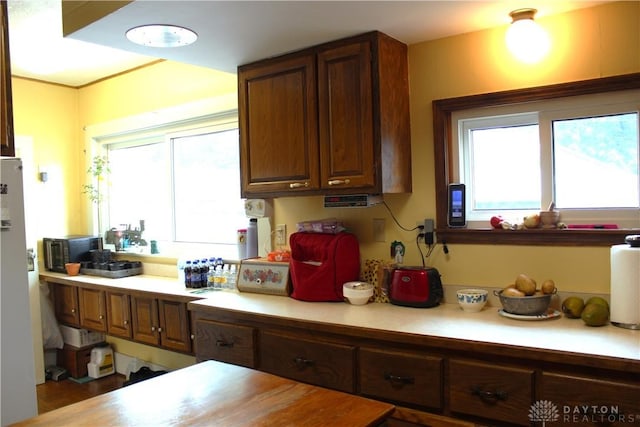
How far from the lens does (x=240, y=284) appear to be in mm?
2938

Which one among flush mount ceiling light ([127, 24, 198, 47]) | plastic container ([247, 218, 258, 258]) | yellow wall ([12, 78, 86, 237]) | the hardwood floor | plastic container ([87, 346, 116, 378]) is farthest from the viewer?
yellow wall ([12, 78, 86, 237])

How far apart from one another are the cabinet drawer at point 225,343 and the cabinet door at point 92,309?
54.2 inches

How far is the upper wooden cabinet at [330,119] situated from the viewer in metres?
2.32

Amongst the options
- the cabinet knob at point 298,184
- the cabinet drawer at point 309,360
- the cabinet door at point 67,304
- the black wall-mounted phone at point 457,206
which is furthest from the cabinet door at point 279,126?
the cabinet door at point 67,304

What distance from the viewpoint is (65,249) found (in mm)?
4133

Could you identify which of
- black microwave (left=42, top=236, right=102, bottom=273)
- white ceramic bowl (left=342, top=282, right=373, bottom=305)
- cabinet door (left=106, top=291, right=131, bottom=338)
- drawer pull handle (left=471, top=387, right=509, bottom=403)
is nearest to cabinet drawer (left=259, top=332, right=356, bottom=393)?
white ceramic bowl (left=342, top=282, right=373, bottom=305)

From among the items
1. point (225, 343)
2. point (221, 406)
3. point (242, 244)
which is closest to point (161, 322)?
point (242, 244)

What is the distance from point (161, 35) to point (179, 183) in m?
1.73

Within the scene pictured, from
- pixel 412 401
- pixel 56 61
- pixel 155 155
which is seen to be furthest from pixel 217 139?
pixel 412 401

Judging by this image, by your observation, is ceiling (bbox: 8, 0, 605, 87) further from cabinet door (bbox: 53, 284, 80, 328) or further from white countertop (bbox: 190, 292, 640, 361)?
cabinet door (bbox: 53, 284, 80, 328)

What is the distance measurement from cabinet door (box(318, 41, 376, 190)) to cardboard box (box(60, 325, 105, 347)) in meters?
2.80

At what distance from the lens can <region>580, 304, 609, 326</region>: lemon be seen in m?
1.86

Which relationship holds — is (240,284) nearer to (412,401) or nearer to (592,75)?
(412,401)

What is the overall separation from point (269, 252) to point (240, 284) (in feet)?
0.93
